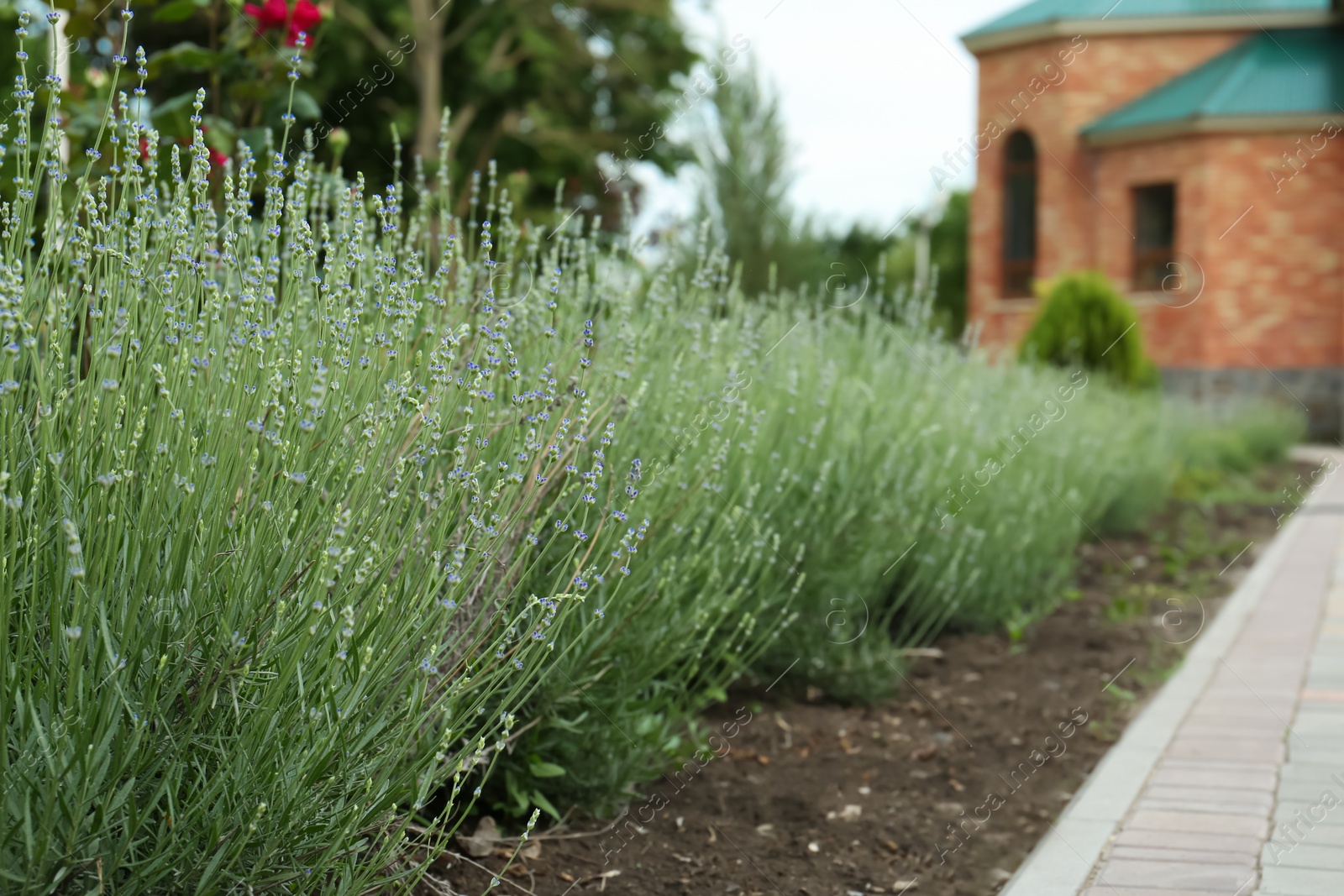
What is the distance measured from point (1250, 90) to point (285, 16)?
2080 cm

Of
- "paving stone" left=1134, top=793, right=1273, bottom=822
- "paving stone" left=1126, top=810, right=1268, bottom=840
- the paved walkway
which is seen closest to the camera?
the paved walkway

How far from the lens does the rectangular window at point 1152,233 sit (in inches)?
856

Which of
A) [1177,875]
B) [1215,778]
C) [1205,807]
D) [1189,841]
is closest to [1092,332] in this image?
[1215,778]

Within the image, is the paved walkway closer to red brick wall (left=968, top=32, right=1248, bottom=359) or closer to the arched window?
red brick wall (left=968, top=32, right=1248, bottom=359)

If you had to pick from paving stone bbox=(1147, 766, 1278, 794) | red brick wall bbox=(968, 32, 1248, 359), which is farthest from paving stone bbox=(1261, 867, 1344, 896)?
red brick wall bbox=(968, 32, 1248, 359)

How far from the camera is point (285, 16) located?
14.0ft

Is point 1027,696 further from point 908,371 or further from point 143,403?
point 143,403

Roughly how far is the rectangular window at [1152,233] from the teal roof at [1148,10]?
133 inches

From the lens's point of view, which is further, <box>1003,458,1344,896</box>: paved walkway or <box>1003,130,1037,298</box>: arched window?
<box>1003,130,1037,298</box>: arched window

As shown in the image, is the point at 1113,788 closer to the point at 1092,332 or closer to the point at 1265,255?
the point at 1092,332

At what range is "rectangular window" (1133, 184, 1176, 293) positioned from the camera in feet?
71.4

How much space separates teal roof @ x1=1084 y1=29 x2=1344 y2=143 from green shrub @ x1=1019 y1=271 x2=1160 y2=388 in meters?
7.22

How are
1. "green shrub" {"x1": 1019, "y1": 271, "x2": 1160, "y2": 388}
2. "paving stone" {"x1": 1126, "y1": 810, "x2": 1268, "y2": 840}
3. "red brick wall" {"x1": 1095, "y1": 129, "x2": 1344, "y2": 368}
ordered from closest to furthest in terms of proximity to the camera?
"paving stone" {"x1": 1126, "y1": 810, "x2": 1268, "y2": 840} → "green shrub" {"x1": 1019, "y1": 271, "x2": 1160, "y2": 388} → "red brick wall" {"x1": 1095, "y1": 129, "x2": 1344, "y2": 368}

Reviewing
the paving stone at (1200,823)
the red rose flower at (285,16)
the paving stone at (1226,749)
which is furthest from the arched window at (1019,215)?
the paving stone at (1200,823)
